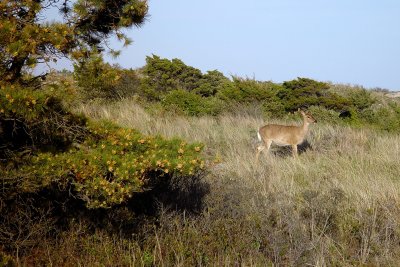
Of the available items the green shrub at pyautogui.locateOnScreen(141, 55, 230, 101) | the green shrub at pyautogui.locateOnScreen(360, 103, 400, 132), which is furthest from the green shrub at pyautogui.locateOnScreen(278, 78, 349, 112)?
the green shrub at pyautogui.locateOnScreen(141, 55, 230, 101)

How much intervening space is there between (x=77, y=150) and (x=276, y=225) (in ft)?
8.86

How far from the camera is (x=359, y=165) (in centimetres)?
1021

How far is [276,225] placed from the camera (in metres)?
6.21

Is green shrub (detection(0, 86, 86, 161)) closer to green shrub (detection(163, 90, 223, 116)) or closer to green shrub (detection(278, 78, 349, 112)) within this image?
green shrub (detection(163, 90, 223, 116))

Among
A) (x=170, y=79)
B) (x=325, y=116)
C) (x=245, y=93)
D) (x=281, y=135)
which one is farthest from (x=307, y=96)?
(x=281, y=135)

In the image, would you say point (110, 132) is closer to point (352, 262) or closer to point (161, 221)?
point (161, 221)

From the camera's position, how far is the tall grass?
5.30m

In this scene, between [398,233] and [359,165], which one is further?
[359,165]

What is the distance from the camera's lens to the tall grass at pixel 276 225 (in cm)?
530

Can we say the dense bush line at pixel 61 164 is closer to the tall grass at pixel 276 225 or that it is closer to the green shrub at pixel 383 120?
the tall grass at pixel 276 225

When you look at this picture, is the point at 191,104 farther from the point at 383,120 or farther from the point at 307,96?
the point at 307,96

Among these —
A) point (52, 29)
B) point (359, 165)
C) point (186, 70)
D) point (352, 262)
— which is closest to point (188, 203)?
point (352, 262)

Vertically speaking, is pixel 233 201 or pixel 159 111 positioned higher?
pixel 159 111

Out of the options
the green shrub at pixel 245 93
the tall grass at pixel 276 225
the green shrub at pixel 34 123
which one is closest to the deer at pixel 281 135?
the tall grass at pixel 276 225
